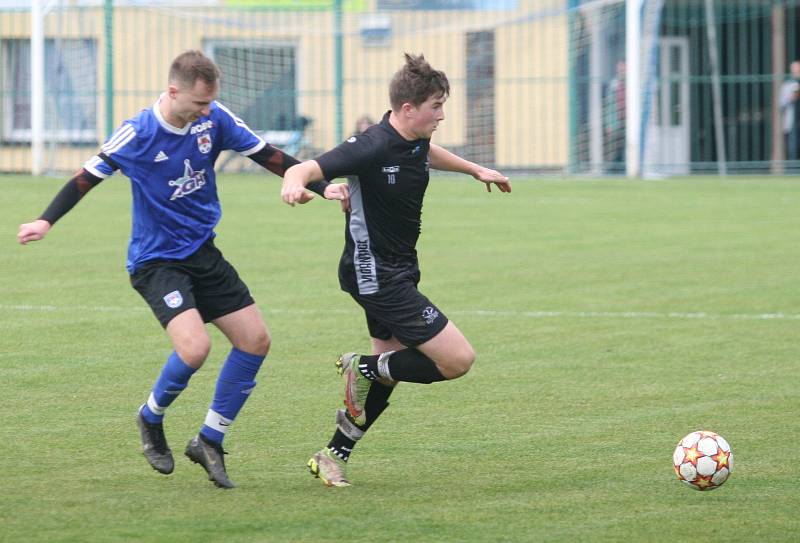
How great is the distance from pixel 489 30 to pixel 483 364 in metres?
19.5

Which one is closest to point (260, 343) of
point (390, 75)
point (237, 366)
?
point (237, 366)

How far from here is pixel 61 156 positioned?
26.2 meters

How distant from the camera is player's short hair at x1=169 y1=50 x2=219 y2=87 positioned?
5730mm

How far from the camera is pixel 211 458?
5840 millimetres

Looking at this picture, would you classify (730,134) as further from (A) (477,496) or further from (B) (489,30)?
(A) (477,496)

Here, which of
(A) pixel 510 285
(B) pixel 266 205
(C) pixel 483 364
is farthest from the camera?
(B) pixel 266 205

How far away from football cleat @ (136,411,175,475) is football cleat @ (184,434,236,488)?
0.32 feet

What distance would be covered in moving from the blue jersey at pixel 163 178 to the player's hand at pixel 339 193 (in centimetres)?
59

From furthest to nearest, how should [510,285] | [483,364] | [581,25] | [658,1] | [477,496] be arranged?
[581,25]
[658,1]
[510,285]
[483,364]
[477,496]

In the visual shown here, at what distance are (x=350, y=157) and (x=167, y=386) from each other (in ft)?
3.96

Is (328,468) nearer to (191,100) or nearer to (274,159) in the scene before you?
(274,159)

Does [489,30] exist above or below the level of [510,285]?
above

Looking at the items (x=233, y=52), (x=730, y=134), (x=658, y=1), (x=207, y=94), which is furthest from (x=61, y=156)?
(x=207, y=94)

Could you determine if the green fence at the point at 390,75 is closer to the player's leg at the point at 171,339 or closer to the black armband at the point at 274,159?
the black armband at the point at 274,159
